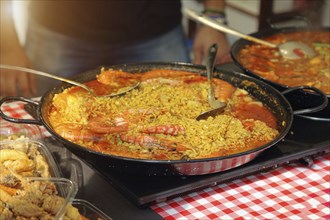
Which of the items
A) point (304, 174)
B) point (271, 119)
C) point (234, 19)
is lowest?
point (234, 19)

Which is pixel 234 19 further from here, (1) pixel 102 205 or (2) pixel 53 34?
(1) pixel 102 205

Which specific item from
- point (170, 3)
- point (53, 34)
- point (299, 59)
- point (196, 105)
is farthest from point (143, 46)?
point (196, 105)

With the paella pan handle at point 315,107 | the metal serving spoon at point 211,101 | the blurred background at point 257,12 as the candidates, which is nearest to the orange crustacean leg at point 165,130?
the metal serving spoon at point 211,101

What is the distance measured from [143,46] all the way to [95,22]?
0.30 m

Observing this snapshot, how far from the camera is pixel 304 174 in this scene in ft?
5.94

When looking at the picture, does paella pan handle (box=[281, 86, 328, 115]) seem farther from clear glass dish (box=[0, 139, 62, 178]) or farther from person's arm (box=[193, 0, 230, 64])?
person's arm (box=[193, 0, 230, 64])

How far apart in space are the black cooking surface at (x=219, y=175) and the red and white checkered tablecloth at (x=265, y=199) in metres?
0.05

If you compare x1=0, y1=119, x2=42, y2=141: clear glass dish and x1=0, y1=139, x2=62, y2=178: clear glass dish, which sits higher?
x1=0, y1=139, x2=62, y2=178: clear glass dish

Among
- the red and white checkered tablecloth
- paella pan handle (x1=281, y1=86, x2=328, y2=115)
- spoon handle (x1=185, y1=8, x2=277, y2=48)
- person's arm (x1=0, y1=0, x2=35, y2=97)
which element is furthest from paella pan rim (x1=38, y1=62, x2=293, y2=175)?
person's arm (x1=0, y1=0, x2=35, y2=97)

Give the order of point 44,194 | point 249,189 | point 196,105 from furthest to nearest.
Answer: point 196,105, point 249,189, point 44,194

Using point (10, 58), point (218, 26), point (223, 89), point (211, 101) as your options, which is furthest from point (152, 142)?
point (10, 58)

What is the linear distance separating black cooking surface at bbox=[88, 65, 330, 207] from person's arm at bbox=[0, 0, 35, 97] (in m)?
1.15

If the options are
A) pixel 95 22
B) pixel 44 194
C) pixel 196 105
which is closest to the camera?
pixel 44 194

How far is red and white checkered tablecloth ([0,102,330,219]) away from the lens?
1.61m
